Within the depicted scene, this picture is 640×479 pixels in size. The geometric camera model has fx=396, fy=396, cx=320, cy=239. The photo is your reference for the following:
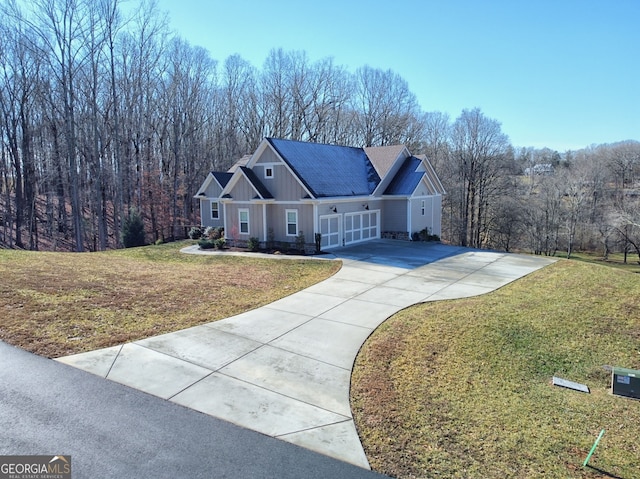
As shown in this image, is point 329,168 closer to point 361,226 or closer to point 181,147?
point 361,226

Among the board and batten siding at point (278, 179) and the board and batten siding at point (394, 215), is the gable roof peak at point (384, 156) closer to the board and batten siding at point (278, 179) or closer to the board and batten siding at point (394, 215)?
the board and batten siding at point (394, 215)

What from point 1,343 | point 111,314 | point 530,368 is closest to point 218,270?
point 111,314

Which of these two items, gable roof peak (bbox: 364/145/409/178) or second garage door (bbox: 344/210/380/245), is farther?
gable roof peak (bbox: 364/145/409/178)

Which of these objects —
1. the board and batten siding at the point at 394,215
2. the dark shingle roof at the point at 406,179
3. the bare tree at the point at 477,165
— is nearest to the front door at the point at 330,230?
the board and batten siding at the point at 394,215

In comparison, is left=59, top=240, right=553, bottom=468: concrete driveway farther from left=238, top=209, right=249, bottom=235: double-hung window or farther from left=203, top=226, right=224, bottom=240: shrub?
left=203, top=226, right=224, bottom=240: shrub

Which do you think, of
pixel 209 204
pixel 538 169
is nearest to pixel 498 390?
pixel 209 204

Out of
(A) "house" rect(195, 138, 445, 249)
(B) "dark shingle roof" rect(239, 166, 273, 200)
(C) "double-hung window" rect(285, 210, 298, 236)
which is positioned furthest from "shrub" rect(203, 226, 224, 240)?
(C) "double-hung window" rect(285, 210, 298, 236)

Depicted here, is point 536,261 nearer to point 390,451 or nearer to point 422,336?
point 422,336
